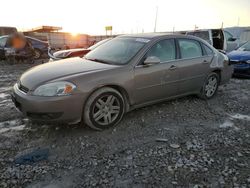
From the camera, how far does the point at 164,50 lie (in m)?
4.54

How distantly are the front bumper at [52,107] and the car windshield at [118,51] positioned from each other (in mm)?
1087

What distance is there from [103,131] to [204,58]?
2865 millimetres

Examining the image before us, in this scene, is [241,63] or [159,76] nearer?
[159,76]

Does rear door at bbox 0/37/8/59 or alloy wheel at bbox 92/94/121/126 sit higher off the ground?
rear door at bbox 0/37/8/59

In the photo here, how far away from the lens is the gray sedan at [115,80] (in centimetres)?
339

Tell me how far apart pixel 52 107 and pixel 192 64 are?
2.99m

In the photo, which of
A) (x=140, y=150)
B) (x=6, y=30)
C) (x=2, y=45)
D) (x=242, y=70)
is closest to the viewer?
(x=140, y=150)

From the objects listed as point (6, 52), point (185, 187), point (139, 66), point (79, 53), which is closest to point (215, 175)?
point (185, 187)

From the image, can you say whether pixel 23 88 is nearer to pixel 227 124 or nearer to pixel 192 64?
pixel 192 64

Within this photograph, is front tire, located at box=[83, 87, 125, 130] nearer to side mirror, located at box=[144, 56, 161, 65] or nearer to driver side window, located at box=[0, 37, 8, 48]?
side mirror, located at box=[144, 56, 161, 65]

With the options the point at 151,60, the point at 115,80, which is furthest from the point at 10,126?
the point at 151,60

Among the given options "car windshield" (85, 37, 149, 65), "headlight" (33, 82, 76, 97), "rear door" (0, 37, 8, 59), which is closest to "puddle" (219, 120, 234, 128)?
"car windshield" (85, 37, 149, 65)

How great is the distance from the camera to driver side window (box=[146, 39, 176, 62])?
14.2 ft

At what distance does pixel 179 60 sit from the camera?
4672 millimetres
